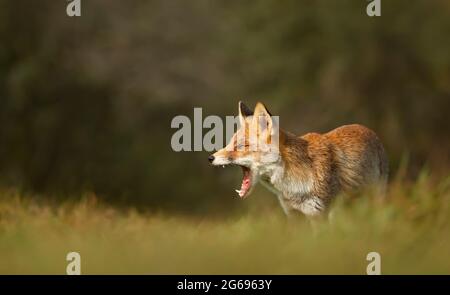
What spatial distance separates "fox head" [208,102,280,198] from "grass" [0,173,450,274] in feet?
1.63

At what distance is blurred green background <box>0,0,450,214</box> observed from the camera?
1809 centimetres

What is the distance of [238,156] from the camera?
305 inches

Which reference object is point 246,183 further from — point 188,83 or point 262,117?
point 188,83

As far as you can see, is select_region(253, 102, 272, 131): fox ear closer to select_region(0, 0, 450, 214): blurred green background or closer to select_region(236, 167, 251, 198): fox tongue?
select_region(236, 167, 251, 198): fox tongue

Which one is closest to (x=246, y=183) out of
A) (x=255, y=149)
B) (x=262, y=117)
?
(x=255, y=149)

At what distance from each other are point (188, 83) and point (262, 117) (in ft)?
50.7

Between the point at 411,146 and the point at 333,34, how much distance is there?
140 inches

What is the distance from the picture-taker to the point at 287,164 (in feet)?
25.8

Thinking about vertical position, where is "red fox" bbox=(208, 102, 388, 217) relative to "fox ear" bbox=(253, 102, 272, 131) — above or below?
below

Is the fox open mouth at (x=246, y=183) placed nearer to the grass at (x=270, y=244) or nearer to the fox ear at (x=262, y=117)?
the grass at (x=270, y=244)

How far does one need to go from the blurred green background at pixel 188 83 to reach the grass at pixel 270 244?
347 inches

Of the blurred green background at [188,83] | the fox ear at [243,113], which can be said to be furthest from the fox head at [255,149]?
the blurred green background at [188,83]

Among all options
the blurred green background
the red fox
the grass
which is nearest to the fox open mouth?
the red fox

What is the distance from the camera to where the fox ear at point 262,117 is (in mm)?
7715
